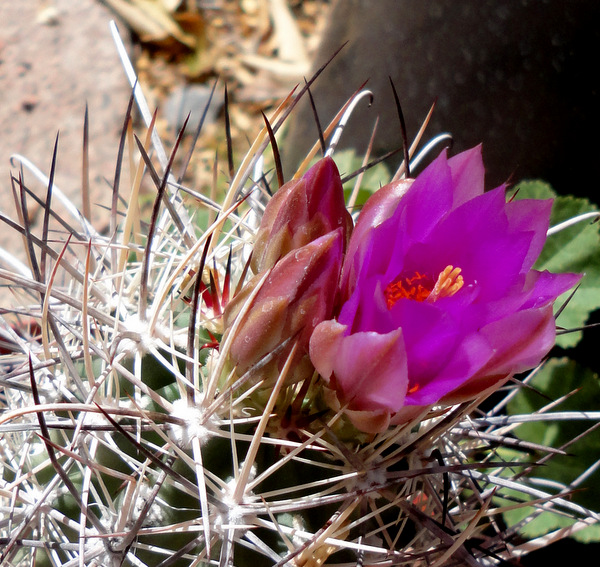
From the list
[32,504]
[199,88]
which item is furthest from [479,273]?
[199,88]

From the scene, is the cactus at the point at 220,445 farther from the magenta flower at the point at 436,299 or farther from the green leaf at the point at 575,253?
the green leaf at the point at 575,253

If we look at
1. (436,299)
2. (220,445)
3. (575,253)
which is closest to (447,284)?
(436,299)

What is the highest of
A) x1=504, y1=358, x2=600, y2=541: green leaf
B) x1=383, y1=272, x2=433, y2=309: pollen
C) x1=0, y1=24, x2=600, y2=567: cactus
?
x1=383, y1=272, x2=433, y2=309: pollen

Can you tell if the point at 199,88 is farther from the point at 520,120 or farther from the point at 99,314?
the point at 99,314

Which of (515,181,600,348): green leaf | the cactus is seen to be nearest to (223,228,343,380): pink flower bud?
the cactus

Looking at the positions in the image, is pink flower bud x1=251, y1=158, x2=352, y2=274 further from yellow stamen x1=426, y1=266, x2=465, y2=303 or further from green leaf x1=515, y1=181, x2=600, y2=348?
green leaf x1=515, y1=181, x2=600, y2=348
